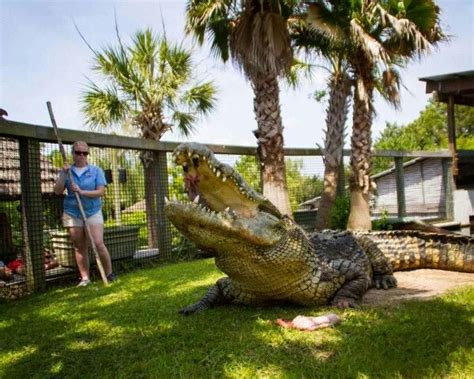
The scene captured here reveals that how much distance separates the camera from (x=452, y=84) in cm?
1059

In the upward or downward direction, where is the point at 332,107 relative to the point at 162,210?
upward

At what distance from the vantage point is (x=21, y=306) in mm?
4562

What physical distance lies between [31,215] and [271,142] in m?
4.62

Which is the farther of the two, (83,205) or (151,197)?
(151,197)

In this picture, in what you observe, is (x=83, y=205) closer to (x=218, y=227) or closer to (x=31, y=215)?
(x=31, y=215)

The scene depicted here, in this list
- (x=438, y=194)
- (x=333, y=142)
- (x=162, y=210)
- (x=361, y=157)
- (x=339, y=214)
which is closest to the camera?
(x=162, y=210)

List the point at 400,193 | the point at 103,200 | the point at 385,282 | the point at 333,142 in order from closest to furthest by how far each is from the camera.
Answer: the point at 385,282
the point at 103,200
the point at 333,142
the point at 400,193

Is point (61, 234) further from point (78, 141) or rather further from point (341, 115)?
point (341, 115)

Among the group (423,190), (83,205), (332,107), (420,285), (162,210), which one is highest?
(332,107)

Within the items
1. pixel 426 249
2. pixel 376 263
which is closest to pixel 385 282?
pixel 376 263

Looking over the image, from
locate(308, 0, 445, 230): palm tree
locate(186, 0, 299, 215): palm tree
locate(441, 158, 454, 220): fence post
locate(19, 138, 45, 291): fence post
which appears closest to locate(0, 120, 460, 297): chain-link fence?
locate(19, 138, 45, 291): fence post

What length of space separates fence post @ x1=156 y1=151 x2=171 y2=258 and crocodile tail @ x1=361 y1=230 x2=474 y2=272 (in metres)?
3.69

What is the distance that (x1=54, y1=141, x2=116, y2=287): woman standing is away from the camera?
18.4 ft

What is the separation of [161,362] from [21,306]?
278 centimetres
